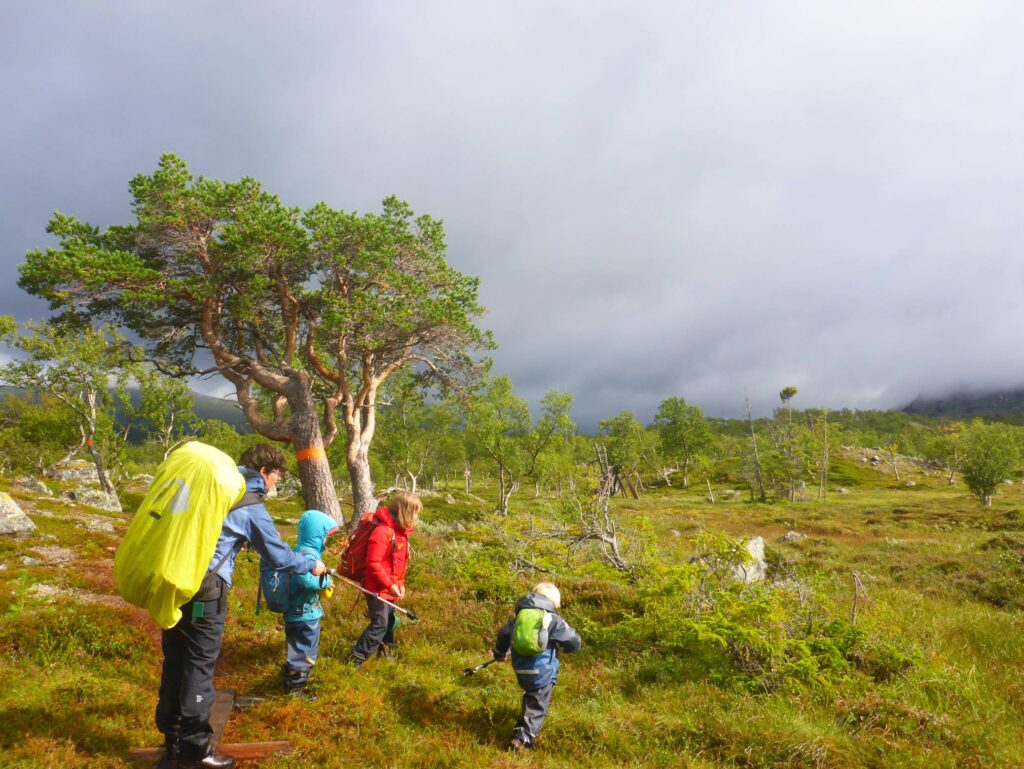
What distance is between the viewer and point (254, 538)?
4.51m

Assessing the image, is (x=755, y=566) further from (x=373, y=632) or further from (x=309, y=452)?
(x=309, y=452)

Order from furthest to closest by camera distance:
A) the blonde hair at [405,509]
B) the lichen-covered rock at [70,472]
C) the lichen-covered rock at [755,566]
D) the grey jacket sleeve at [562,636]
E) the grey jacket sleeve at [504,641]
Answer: the lichen-covered rock at [70,472], the lichen-covered rock at [755,566], the blonde hair at [405,509], the grey jacket sleeve at [504,641], the grey jacket sleeve at [562,636]

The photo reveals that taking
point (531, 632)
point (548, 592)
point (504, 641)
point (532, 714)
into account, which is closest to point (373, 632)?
point (504, 641)

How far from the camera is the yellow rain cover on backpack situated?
3568mm

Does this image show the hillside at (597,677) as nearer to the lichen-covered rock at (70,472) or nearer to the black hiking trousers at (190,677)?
the black hiking trousers at (190,677)

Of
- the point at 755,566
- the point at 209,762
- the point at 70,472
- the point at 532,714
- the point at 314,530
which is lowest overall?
the point at 755,566

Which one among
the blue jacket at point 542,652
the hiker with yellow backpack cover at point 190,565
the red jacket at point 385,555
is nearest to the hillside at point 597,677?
the blue jacket at point 542,652

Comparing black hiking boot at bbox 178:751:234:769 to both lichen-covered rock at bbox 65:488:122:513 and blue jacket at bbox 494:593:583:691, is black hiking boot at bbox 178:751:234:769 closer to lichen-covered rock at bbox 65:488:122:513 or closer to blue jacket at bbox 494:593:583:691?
blue jacket at bbox 494:593:583:691

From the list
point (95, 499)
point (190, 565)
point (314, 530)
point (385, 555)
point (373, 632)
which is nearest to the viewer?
point (190, 565)

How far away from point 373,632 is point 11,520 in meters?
13.5

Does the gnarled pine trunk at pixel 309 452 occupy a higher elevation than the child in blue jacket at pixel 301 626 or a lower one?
higher

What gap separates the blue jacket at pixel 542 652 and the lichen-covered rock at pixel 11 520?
1534cm

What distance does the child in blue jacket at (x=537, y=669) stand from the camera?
5090 millimetres

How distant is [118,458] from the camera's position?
28547 mm
